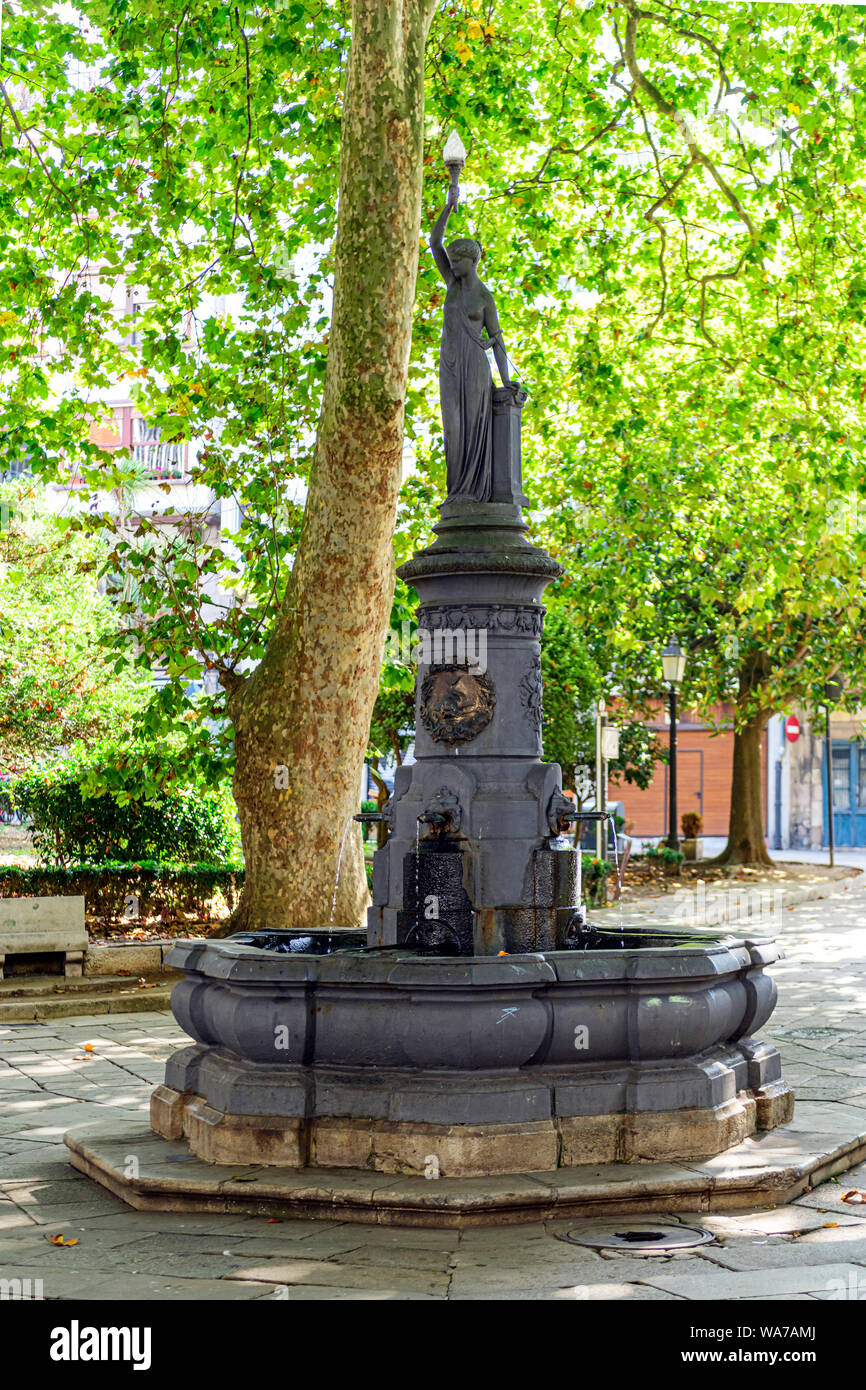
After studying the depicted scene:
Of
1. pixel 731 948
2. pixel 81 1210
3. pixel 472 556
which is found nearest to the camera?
pixel 81 1210

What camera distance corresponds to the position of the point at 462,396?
8195 mm

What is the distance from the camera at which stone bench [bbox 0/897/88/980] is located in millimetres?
12430

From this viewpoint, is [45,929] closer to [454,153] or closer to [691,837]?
[454,153]

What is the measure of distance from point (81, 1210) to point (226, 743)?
7.80 m

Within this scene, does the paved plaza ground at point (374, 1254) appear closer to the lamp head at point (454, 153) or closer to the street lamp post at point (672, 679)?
the lamp head at point (454, 153)

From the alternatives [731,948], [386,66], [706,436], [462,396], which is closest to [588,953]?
[731,948]

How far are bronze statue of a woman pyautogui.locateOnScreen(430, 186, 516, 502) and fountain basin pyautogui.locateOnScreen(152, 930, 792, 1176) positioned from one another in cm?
290

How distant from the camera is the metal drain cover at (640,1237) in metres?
5.43

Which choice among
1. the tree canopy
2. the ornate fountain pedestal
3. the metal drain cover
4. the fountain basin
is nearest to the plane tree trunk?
the tree canopy

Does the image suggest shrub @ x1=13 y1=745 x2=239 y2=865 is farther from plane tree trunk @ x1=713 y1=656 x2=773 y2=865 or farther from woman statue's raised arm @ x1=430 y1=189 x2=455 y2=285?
plane tree trunk @ x1=713 y1=656 x2=773 y2=865

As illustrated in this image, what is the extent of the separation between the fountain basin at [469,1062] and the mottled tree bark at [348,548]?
185 inches

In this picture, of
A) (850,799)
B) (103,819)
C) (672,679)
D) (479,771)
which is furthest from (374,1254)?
(850,799)

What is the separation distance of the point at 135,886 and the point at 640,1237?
30.8ft
